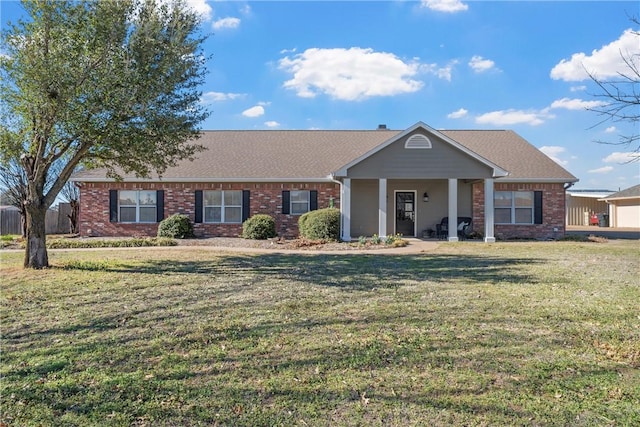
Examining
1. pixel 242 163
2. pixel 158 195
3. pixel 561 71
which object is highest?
pixel 561 71

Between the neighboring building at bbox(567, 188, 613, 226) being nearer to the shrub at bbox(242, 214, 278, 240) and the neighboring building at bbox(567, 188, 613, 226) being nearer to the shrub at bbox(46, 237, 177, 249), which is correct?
the shrub at bbox(242, 214, 278, 240)

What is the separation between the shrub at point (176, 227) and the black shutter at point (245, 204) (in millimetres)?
2272

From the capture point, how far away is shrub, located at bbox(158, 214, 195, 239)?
673 inches

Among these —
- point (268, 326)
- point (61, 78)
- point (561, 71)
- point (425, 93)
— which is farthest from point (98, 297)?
point (425, 93)

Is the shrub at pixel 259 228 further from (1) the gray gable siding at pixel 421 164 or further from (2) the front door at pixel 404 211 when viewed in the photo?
(2) the front door at pixel 404 211

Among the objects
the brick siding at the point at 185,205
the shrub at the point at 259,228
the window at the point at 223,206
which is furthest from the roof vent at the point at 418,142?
the window at the point at 223,206

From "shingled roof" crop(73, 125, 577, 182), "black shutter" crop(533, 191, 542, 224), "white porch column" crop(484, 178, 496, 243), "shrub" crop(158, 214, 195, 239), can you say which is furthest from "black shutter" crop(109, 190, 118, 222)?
"black shutter" crop(533, 191, 542, 224)

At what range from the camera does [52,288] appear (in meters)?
7.24

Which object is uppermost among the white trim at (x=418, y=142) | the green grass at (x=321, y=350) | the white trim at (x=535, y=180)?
the white trim at (x=418, y=142)

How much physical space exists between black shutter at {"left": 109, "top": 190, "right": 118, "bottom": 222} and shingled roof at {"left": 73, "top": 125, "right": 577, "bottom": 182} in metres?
0.77

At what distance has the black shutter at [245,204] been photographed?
18.2 metres

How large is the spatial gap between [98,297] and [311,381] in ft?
14.9

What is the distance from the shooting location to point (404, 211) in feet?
62.6

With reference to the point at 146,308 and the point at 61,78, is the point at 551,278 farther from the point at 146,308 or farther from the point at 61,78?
the point at 61,78
